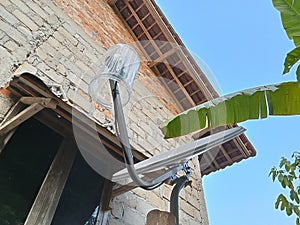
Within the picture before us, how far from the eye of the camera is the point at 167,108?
4.48 m

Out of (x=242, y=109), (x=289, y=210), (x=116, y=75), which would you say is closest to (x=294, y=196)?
(x=289, y=210)

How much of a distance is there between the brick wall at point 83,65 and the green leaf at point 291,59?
3.81 ft

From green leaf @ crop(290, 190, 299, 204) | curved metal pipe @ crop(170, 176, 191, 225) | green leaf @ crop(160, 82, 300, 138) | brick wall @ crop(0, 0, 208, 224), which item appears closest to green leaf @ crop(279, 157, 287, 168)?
green leaf @ crop(290, 190, 299, 204)

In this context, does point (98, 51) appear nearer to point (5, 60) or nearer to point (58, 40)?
point (58, 40)

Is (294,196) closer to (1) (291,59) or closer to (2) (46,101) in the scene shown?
(1) (291,59)

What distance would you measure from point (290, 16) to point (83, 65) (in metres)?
2.30

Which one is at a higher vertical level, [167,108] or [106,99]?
[167,108]

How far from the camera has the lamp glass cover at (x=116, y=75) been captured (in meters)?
Answer: 1.60

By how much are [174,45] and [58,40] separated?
197cm

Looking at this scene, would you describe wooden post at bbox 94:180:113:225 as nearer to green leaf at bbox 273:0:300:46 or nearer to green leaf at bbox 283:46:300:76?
green leaf at bbox 283:46:300:76

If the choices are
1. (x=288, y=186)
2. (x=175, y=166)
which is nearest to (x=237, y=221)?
(x=288, y=186)

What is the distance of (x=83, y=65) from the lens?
3328 millimetres

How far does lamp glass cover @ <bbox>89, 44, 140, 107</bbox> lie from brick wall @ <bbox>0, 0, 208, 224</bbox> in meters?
0.25

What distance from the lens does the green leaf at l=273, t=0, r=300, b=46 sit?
161 cm
